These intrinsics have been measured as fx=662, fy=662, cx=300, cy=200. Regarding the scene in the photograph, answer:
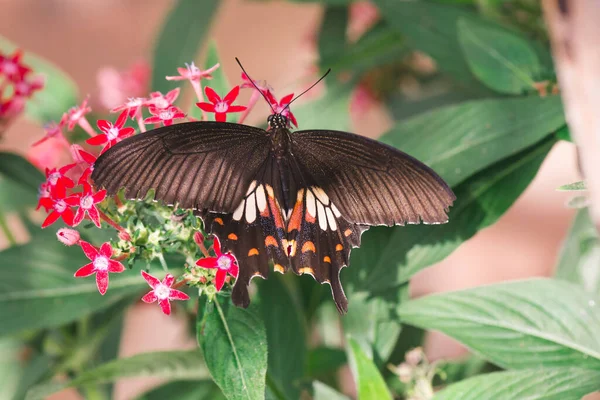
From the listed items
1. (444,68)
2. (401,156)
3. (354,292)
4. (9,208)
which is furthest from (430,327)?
(9,208)

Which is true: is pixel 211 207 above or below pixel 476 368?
above

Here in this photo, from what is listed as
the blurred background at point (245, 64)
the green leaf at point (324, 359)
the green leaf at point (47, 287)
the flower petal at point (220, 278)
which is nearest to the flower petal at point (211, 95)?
the flower petal at point (220, 278)

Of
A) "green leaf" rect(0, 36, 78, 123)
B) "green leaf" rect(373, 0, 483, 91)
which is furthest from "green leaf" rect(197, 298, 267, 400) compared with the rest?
"green leaf" rect(0, 36, 78, 123)

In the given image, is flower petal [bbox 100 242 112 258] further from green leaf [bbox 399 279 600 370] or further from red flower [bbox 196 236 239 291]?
green leaf [bbox 399 279 600 370]

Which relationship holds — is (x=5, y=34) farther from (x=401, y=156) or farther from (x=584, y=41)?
(x=584, y=41)

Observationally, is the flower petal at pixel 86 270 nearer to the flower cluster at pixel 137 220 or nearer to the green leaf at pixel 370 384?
the flower cluster at pixel 137 220

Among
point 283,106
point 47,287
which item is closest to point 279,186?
point 283,106
